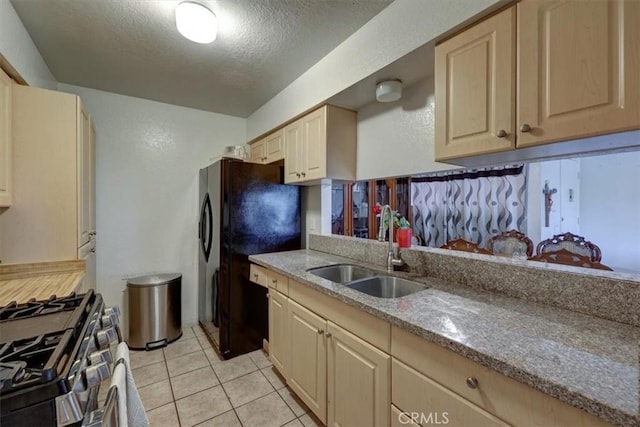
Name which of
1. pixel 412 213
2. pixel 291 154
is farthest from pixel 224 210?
pixel 412 213

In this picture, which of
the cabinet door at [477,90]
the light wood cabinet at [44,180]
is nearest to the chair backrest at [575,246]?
the cabinet door at [477,90]

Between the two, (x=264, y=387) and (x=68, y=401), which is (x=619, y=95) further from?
(x=264, y=387)

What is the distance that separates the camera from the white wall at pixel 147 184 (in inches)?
104

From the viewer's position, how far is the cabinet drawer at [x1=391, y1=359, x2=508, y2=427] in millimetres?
812

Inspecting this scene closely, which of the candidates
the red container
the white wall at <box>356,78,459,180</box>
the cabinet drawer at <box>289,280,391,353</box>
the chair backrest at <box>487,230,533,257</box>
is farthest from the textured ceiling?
the chair backrest at <box>487,230,533,257</box>

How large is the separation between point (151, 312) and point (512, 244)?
3231 mm

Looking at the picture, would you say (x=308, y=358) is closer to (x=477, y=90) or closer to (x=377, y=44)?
(x=477, y=90)

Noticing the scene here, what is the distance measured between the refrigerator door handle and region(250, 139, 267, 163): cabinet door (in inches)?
30.1

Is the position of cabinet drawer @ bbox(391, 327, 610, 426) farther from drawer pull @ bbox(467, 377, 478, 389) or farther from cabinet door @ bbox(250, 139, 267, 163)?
cabinet door @ bbox(250, 139, 267, 163)

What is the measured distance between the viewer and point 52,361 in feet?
2.08

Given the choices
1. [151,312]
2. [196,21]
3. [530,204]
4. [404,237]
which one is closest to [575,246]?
[530,204]

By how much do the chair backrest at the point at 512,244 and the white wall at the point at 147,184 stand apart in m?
3.03

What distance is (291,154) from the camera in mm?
2482

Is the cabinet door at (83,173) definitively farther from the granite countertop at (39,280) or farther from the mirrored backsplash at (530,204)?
the mirrored backsplash at (530,204)
